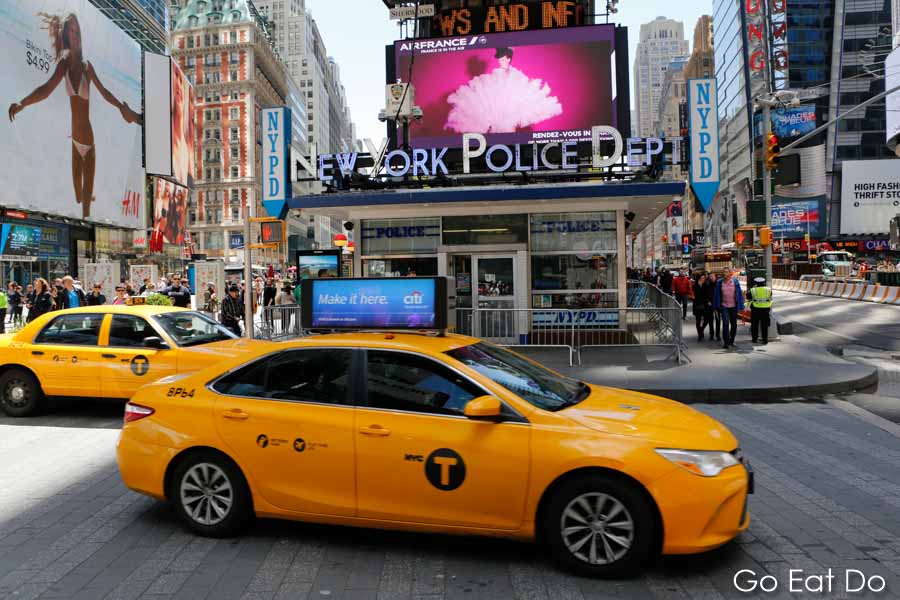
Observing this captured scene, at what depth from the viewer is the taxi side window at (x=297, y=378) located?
189 inches

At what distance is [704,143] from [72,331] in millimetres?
14924

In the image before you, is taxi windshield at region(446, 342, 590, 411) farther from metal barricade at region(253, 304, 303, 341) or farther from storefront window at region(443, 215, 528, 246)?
storefront window at region(443, 215, 528, 246)

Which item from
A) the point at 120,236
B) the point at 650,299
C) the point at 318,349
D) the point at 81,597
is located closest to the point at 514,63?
the point at 650,299

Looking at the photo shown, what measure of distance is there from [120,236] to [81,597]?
2433 inches

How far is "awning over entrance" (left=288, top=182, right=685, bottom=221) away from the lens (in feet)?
51.3

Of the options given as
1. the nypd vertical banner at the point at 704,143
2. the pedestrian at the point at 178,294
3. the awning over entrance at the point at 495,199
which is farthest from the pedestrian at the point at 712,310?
the pedestrian at the point at 178,294

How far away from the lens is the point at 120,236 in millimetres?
59125

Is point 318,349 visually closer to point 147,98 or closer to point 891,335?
point 891,335

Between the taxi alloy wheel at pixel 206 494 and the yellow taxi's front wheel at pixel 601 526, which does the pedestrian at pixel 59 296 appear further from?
the yellow taxi's front wheel at pixel 601 526

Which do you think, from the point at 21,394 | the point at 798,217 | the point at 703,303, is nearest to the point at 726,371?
the point at 703,303

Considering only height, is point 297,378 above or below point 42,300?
below

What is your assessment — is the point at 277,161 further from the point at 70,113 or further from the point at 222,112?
the point at 222,112

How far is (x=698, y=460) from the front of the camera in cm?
403

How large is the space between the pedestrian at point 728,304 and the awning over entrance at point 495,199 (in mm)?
2524
